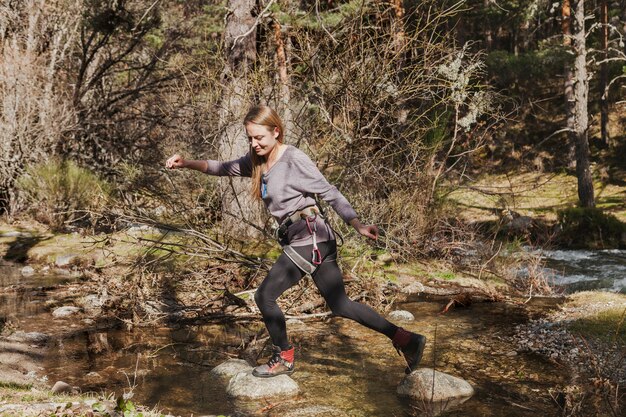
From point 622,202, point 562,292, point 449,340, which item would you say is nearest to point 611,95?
point 622,202

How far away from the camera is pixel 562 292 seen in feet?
32.0

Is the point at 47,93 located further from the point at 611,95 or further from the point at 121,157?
the point at 611,95

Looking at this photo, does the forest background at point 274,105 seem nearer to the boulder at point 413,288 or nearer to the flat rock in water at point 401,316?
the boulder at point 413,288

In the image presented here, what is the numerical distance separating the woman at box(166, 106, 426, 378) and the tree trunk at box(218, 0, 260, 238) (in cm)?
258

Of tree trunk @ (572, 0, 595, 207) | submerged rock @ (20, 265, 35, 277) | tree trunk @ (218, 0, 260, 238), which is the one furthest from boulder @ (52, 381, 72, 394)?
tree trunk @ (572, 0, 595, 207)

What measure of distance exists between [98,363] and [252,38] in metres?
5.88

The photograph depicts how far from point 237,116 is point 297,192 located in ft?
12.0

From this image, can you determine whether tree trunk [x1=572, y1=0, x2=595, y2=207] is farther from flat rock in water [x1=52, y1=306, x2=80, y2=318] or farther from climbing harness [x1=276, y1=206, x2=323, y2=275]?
climbing harness [x1=276, y1=206, x2=323, y2=275]

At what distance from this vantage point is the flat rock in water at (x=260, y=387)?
5.05m

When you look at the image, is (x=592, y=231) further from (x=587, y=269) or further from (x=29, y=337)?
(x=29, y=337)

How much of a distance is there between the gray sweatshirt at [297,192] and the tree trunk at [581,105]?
15289 mm

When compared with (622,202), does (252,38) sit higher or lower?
higher

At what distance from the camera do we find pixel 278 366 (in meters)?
5.09

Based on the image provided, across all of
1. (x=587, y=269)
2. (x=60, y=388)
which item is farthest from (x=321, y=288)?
(x=587, y=269)
